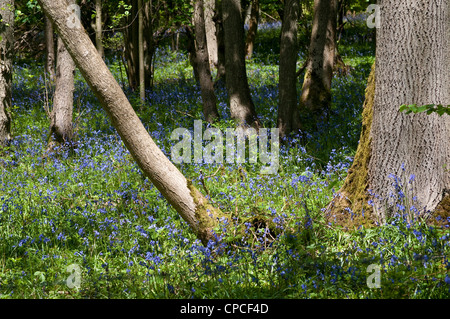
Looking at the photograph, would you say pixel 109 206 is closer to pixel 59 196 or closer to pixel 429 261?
pixel 59 196

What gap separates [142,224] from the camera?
539cm

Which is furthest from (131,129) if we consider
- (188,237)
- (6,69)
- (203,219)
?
(6,69)

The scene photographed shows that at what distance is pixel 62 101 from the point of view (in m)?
8.82

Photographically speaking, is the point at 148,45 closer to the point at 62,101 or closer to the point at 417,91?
the point at 62,101

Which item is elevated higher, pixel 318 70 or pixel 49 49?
pixel 49 49

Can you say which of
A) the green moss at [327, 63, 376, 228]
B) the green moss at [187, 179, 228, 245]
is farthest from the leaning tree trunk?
the green moss at [187, 179, 228, 245]

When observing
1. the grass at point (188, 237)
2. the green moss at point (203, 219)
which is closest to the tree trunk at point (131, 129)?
the green moss at point (203, 219)

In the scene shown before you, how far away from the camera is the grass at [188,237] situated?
378 cm

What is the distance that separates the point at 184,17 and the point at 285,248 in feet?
29.9

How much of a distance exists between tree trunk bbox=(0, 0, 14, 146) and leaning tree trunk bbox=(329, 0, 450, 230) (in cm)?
649

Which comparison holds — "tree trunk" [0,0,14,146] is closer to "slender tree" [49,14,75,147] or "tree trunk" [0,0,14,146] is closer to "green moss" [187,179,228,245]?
"slender tree" [49,14,75,147]

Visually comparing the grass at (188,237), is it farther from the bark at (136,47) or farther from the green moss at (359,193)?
the bark at (136,47)

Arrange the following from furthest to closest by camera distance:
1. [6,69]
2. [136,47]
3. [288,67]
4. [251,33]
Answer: [251,33] → [136,47] → [6,69] → [288,67]

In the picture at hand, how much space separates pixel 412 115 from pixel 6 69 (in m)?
6.91
